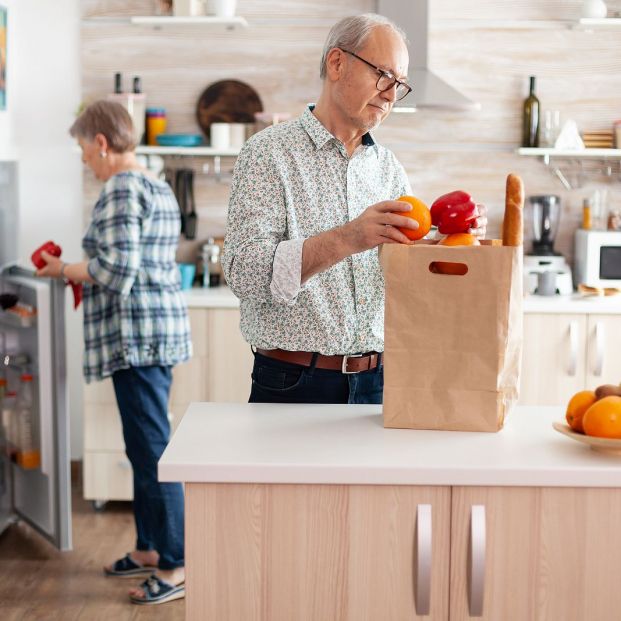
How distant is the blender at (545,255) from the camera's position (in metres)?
3.88

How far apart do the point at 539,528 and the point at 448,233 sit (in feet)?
1.84

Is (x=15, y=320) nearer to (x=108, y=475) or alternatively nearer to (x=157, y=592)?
(x=108, y=475)

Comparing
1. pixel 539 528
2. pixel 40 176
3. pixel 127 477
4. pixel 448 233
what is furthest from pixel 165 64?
pixel 539 528

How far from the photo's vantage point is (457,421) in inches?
66.5

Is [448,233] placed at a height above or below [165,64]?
below

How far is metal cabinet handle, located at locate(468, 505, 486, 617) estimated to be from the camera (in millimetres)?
1488

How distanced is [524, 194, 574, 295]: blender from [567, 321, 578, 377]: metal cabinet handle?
0.25 meters

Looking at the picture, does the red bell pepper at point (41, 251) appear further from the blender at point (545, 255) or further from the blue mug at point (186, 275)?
the blender at point (545, 255)

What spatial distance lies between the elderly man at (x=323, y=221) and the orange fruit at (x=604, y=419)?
21.7 inches

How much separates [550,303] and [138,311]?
157 centimetres

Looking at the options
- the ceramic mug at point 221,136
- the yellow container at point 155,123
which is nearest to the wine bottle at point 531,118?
the ceramic mug at point 221,136

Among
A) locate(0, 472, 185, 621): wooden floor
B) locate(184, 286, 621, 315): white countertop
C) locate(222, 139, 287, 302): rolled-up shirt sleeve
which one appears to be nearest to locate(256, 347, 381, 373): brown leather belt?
locate(222, 139, 287, 302): rolled-up shirt sleeve

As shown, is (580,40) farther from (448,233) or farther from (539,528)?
(539,528)

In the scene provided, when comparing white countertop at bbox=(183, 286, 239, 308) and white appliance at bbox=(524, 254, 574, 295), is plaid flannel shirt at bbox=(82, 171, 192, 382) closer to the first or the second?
white countertop at bbox=(183, 286, 239, 308)
